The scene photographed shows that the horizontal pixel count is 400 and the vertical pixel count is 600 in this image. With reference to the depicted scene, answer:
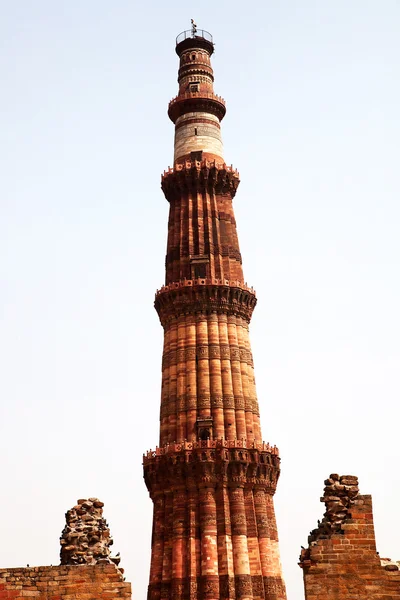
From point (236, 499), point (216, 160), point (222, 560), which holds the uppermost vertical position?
point (216, 160)

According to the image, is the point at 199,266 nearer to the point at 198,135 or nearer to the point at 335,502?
the point at 198,135

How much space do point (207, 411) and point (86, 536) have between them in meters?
21.1

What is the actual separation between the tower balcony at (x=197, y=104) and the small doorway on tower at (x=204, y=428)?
18299mm

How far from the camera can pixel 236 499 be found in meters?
36.4

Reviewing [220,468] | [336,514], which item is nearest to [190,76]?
[220,468]

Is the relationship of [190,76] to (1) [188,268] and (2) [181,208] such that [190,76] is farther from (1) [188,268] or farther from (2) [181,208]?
(1) [188,268]

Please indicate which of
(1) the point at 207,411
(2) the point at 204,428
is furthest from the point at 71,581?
(1) the point at 207,411

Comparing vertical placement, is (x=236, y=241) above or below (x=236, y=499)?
above

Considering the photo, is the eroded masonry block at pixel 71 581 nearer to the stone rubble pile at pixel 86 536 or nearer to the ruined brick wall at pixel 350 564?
the stone rubble pile at pixel 86 536

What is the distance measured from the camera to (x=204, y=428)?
3778 centimetres

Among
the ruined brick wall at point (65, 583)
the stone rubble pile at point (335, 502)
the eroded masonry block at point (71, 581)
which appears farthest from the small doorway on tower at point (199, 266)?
the ruined brick wall at point (65, 583)

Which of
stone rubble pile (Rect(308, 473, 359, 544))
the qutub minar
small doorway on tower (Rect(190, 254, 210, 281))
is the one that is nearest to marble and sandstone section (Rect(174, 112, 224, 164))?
the qutub minar

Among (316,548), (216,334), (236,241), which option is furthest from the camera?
(236,241)

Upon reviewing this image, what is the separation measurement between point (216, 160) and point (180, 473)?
17.4 metres
